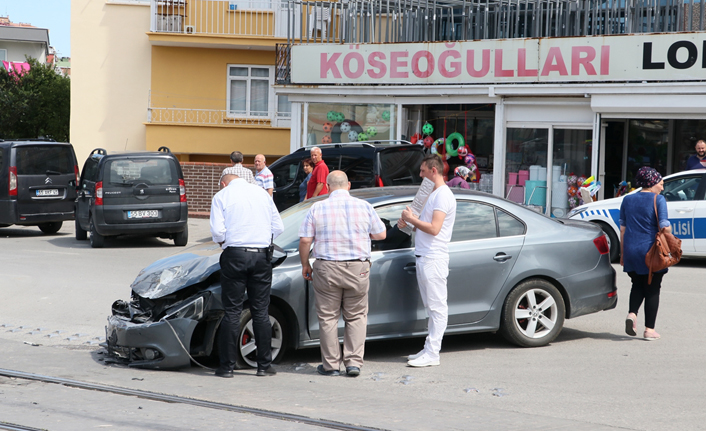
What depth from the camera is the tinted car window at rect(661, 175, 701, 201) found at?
12.9 meters

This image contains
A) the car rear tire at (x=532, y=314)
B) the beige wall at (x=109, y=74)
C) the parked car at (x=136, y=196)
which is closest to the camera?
the car rear tire at (x=532, y=314)

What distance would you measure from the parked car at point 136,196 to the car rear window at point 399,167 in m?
3.85

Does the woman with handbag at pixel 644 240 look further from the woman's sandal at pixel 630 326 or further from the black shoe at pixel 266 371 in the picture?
the black shoe at pixel 266 371

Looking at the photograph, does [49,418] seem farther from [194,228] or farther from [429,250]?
[194,228]

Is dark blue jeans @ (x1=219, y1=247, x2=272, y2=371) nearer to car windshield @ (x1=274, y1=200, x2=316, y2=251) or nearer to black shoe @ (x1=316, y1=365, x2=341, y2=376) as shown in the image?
black shoe @ (x1=316, y1=365, x2=341, y2=376)

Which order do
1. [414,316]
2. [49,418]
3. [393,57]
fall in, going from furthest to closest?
[393,57]
[414,316]
[49,418]

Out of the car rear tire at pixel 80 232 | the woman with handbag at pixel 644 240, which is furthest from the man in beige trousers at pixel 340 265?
the car rear tire at pixel 80 232

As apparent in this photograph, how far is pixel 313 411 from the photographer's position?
5.50 m

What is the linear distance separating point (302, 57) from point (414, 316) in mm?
13637

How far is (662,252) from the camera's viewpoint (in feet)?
25.1

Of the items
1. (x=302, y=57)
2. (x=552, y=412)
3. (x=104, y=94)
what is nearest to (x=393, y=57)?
(x=302, y=57)

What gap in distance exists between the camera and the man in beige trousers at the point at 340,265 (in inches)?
252

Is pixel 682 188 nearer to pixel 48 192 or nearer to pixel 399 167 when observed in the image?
pixel 399 167

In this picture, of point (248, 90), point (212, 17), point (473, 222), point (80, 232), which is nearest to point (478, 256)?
point (473, 222)
